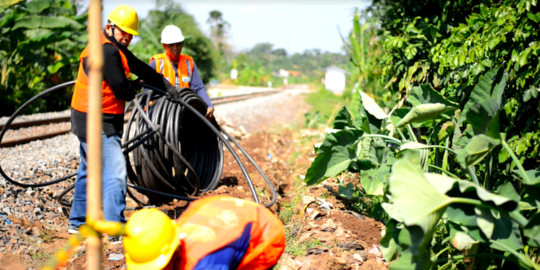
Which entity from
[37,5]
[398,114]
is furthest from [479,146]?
[37,5]

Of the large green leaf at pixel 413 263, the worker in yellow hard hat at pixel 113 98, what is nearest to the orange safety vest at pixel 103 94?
the worker in yellow hard hat at pixel 113 98

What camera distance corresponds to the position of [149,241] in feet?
7.22

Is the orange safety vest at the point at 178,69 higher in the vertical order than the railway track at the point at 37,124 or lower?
higher

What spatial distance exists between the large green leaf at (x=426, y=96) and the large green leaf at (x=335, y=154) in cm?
58

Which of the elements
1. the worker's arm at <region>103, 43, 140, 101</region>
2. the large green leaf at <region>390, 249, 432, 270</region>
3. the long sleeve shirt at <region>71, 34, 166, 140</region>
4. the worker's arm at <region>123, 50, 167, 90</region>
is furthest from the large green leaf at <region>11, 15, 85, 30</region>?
the large green leaf at <region>390, 249, 432, 270</region>

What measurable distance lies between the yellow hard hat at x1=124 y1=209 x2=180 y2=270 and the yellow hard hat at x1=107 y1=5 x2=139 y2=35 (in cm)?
216

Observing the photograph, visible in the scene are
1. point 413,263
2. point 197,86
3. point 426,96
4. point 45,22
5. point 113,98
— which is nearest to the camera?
point 413,263

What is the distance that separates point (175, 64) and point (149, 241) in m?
3.90

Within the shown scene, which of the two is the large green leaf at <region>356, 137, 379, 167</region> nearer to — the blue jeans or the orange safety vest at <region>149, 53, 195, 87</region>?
the blue jeans

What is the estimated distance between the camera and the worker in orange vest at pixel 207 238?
2.22 metres

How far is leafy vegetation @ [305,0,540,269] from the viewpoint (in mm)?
2406

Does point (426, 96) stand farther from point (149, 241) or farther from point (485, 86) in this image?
point (149, 241)

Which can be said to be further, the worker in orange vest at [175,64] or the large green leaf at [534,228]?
the worker in orange vest at [175,64]

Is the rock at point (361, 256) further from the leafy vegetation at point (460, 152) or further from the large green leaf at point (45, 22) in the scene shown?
the large green leaf at point (45, 22)
